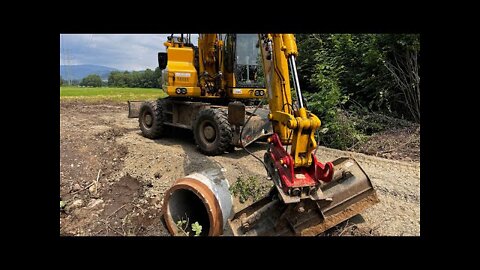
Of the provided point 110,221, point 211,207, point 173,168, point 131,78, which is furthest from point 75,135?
point 131,78

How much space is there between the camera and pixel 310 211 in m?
3.60

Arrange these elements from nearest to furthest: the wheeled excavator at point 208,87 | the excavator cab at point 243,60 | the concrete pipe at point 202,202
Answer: the concrete pipe at point 202,202
the wheeled excavator at point 208,87
the excavator cab at point 243,60

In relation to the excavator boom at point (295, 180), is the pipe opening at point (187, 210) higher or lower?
lower

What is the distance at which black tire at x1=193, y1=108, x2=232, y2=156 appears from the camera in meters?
6.51

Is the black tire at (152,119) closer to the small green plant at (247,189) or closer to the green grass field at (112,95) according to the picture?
the small green plant at (247,189)

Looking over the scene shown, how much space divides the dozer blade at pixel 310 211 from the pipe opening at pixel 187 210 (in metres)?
0.97

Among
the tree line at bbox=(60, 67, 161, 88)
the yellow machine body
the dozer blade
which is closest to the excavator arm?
the dozer blade

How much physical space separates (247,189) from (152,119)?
458cm

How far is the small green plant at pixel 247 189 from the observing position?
16.2 ft

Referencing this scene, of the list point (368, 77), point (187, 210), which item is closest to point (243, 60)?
point (368, 77)

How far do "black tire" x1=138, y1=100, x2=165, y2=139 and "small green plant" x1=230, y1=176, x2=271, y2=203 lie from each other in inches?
158

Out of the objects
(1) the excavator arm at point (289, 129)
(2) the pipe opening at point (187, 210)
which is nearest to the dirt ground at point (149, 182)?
(2) the pipe opening at point (187, 210)

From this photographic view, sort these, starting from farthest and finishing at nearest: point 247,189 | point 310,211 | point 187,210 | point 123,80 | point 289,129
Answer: point 123,80, point 247,189, point 187,210, point 289,129, point 310,211

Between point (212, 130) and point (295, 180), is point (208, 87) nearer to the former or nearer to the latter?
point (212, 130)
